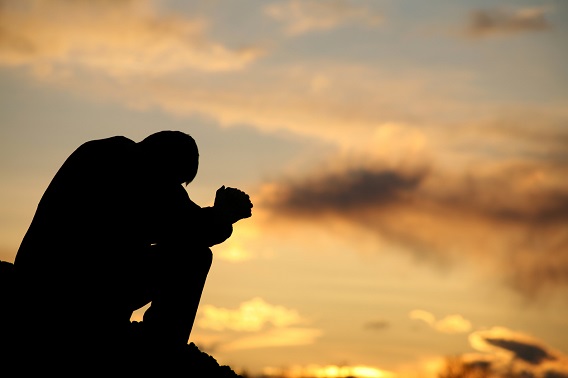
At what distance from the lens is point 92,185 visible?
914 centimetres

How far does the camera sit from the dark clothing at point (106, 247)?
9016 mm

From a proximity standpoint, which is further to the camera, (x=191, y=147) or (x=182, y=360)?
(x=182, y=360)

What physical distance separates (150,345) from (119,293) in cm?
92

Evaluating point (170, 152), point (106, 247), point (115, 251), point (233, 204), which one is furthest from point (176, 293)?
point (170, 152)

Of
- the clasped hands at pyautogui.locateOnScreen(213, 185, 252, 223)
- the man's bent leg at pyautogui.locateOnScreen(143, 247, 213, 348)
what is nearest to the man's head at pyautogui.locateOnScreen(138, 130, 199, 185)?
the clasped hands at pyautogui.locateOnScreen(213, 185, 252, 223)

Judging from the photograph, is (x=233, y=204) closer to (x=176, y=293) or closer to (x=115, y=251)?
(x=176, y=293)

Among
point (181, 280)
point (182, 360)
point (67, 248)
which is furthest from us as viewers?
point (182, 360)

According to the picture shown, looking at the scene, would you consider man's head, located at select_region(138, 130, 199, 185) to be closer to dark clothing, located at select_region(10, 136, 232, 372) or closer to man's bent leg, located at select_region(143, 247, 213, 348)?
dark clothing, located at select_region(10, 136, 232, 372)

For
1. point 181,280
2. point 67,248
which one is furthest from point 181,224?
point 67,248

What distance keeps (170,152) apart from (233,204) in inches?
39.7

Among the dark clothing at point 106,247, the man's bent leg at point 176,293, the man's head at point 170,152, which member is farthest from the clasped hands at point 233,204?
the man's head at point 170,152

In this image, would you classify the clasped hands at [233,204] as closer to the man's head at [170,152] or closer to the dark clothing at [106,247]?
the dark clothing at [106,247]

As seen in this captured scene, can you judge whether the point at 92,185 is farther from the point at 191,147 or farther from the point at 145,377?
the point at 145,377

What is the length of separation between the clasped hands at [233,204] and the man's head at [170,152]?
675mm
